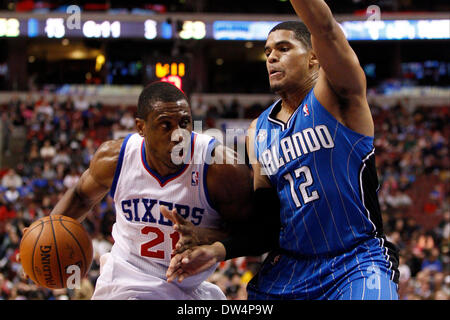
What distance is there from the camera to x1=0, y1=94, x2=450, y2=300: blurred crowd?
855 centimetres

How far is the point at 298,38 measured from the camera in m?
3.06

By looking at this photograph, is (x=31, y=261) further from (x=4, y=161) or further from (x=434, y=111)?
(x=434, y=111)

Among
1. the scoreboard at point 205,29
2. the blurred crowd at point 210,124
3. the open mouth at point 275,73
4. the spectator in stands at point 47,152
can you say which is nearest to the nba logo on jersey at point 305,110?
the open mouth at point 275,73

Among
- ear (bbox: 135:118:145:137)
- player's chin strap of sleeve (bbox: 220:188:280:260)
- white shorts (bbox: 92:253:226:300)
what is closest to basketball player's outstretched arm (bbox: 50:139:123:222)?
ear (bbox: 135:118:145:137)

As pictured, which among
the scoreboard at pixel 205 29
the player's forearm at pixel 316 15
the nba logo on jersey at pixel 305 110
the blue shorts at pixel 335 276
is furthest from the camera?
the scoreboard at pixel 205 29

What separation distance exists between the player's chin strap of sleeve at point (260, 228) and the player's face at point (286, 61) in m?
0.58

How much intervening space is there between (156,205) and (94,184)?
53cm

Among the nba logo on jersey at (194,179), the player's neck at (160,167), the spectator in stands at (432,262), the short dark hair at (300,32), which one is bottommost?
the spectator in stands at (432,262)

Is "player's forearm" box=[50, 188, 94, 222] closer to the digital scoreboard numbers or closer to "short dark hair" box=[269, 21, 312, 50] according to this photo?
"short dark hair" box=[269, 21, 312, 50]

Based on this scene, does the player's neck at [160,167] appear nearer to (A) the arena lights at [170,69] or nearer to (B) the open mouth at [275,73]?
(B) the open mouth at [275,73]

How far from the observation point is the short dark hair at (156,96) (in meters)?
2.97

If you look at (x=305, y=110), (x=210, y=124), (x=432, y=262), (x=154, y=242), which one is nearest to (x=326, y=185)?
(x=305, y=110)

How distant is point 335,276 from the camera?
9.06 ft

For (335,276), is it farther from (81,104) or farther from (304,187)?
(81,104)
